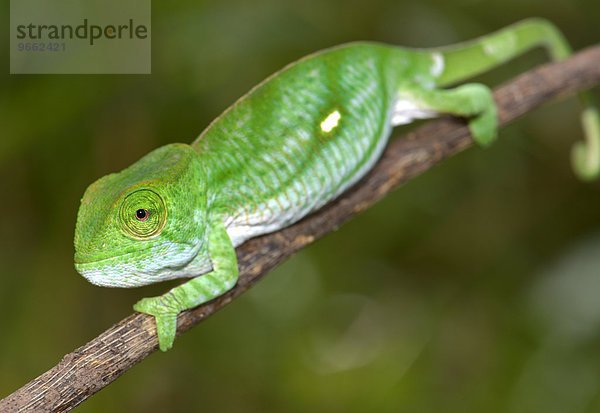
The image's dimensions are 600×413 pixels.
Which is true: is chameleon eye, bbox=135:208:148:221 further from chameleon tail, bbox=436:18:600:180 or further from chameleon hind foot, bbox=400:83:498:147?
chameleon tail, bbox=436:18:600:180

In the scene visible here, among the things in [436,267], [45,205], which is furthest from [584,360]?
[45,205]

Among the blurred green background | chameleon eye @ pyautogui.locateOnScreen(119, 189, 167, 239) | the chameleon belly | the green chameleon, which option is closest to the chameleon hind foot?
the green chameleon

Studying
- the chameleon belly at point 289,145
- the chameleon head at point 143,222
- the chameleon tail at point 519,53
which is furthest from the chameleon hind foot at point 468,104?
the chameleon head at point 143,222

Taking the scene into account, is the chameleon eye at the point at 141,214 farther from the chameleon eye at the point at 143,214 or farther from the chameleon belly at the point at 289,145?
the chameleon belly at the point at 289,145

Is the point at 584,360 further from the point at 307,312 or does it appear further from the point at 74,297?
the point at 74,297

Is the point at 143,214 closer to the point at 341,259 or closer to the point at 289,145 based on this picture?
the point at 289,145

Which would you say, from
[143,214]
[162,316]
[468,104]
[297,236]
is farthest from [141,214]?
[468,104]
